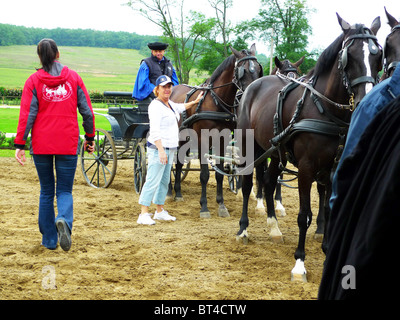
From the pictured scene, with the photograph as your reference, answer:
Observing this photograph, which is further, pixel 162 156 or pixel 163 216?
pixel 163 216

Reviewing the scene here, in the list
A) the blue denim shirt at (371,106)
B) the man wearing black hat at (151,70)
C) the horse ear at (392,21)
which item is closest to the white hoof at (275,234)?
the horse ear at (392,21)

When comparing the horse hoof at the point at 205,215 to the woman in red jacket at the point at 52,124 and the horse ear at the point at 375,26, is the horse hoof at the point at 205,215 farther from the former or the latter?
the horse ear at the point at 375,26

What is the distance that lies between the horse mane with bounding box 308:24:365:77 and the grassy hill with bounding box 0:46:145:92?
179 feet

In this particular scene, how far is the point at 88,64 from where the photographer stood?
78.2 metres

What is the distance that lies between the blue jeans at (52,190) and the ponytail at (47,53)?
90cm

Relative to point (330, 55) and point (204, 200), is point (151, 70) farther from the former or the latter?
point (330, 55)

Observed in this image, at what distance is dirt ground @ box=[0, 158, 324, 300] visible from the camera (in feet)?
12.3

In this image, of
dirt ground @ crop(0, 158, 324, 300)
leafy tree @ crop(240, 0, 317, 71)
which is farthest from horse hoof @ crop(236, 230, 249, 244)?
leafy tree @ crop(240, 0, 317, 71)

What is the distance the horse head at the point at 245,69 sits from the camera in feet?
22.0

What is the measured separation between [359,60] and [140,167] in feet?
16.7

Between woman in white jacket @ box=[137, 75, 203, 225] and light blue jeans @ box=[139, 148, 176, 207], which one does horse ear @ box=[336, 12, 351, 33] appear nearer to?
woman in white jacket @ box=[137, 75, 203, 225]

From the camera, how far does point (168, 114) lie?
6.29 metres

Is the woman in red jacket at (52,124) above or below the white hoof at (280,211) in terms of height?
above

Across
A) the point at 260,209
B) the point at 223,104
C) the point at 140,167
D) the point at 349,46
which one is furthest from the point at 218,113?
the point at 349,46
